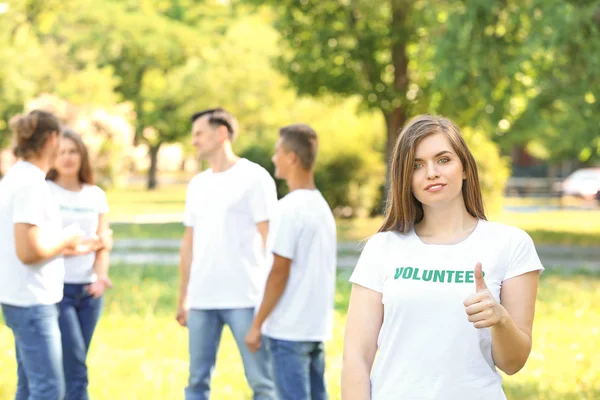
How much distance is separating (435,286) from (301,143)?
259 cm

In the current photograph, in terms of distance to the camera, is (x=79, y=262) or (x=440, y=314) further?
(x=79, y=262)

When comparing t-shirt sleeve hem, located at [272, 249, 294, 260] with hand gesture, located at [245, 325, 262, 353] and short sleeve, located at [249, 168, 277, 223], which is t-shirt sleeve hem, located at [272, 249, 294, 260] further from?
short sleeve, located at [249, 168, 277, 223]

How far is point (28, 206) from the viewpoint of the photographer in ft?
17.4

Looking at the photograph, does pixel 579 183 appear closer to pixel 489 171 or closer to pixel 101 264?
pixel 489 171

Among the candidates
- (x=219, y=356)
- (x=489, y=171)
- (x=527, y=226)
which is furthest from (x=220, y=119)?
(x=527, y=226)

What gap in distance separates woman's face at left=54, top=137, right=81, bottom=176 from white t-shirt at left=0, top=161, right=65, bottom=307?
0.94 meters

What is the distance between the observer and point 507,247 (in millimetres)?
3189

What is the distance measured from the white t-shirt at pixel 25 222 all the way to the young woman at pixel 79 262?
73 centimetres

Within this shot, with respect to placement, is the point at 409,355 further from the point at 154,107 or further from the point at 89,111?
the point at 154,107

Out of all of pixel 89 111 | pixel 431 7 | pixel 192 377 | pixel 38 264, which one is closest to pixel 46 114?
pixel 38 264

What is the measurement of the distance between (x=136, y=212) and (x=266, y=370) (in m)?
34.6

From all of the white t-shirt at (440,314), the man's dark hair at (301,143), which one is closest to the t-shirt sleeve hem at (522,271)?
the white t-shirt at (440,314)

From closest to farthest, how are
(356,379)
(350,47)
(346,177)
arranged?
(356,379), (350,47), (346,177)

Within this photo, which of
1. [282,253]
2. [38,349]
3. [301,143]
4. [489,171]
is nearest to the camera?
[38,349]
